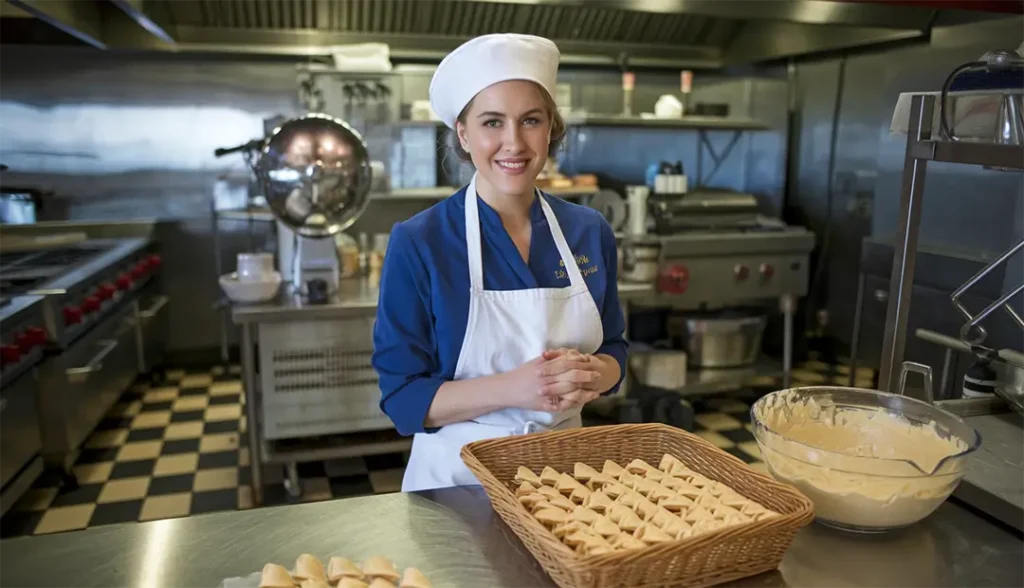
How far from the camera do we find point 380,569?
1.06 metres

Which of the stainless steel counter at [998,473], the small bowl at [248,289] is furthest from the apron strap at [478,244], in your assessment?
the small bowl at [248,289]

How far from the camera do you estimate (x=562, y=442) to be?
1.38 m

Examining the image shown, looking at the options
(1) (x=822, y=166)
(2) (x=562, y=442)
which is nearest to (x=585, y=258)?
(2) (x=562, y=442)

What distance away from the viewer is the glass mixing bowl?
1.19 metres

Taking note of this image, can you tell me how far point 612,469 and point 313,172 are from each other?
2.21 metres

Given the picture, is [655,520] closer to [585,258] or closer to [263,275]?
[585,258]

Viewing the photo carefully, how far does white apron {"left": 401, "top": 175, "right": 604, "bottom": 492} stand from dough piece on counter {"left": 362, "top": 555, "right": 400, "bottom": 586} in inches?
19.6

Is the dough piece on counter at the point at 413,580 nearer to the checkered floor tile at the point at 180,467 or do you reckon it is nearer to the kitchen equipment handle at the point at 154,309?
the checkered floor tile at the point at 180,467

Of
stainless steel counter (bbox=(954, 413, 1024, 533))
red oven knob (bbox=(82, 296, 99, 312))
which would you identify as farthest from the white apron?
red oven knob (bbox=(82, 296, 99, 312))

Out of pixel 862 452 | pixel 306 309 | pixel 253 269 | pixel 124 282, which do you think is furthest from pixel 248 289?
pixel 862 452

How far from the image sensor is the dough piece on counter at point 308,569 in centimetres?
104

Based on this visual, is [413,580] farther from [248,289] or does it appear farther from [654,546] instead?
[248,289]

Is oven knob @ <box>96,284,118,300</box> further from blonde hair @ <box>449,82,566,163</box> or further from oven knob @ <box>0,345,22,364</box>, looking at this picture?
blonde hair @ <box>449,82,566,163</box>

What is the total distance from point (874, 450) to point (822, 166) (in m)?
4.53
